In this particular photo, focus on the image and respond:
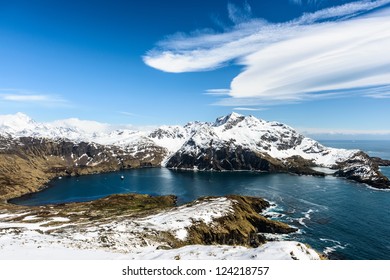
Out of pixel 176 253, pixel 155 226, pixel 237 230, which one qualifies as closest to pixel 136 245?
pixel 155 226

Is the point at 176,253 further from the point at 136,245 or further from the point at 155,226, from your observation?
the point at 155,226

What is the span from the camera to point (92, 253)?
51406 millimetres

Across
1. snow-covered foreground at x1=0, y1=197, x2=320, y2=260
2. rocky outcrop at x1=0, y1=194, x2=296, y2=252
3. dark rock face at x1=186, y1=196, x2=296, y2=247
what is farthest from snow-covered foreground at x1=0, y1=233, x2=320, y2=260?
dark rock face at x1=186, y1=196, x2=296, y2=247

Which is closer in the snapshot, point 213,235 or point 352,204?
point 213,235

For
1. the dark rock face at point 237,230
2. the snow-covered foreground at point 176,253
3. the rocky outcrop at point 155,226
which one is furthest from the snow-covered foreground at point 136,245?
the dark rock face at point 237,230

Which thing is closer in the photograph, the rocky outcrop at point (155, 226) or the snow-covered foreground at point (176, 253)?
the snow-covered foreground at point (176, 253)

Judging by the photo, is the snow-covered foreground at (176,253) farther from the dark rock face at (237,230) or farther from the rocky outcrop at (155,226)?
the dark rock face at (237,230)

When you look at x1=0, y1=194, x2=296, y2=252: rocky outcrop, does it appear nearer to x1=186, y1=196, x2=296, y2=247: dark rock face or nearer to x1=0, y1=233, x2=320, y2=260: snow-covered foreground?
x1=186, y1=196, x2=296, y2=247: dark rock face

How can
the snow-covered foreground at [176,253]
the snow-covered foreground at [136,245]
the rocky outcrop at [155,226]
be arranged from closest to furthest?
the snow-covered foreground at [176,253] → the snow-covered foreground at [136,245] → the rocky outcrop at [155,226]

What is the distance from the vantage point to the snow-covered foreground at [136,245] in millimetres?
43188
